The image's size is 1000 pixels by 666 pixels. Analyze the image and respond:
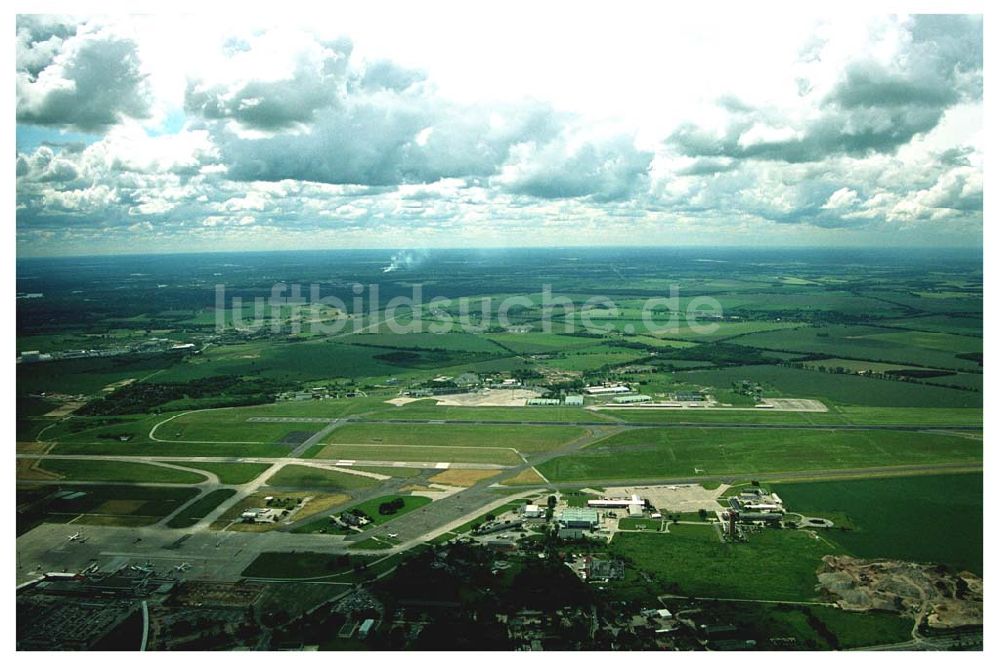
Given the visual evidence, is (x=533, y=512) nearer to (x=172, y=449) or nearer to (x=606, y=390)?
(x=172, y=449)

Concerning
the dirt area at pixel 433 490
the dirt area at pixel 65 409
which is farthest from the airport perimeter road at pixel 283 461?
the dirt area at pixel 65 409

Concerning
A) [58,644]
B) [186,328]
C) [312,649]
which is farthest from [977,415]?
[186,328]

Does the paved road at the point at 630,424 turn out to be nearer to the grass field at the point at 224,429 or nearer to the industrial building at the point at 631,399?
the grass field at the point at 224,429

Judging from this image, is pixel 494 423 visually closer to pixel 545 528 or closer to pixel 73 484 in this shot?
pixel 545 528

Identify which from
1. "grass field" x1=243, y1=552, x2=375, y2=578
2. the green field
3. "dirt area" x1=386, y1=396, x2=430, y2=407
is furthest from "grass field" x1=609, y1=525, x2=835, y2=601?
"dirt area" x1=386, y1=396, x2=430, y2=407

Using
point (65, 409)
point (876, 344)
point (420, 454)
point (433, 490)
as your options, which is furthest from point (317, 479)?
point (876, 344)
